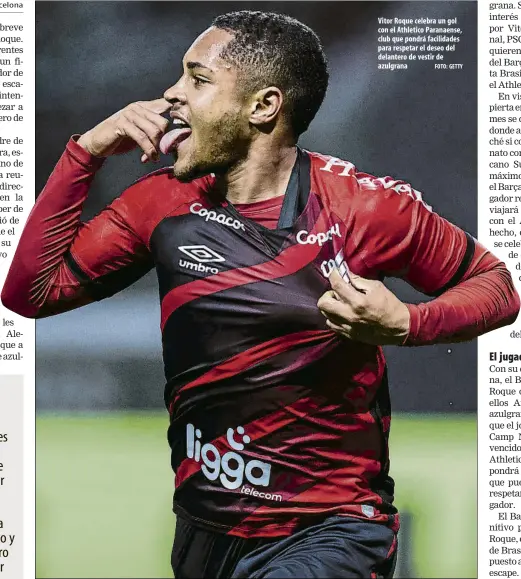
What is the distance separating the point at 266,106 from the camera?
1.44 metres

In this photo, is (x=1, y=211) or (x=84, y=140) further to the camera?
(x=1, y=211)

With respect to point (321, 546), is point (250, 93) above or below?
above

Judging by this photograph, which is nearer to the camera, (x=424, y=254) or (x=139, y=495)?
(x=424, y=254)

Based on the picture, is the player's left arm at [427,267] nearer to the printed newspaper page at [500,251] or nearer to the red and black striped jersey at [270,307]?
the red and black striped jersey at [270,307]

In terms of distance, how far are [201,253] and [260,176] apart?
0.17 meters

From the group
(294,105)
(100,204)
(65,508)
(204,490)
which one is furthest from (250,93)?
(65,508)

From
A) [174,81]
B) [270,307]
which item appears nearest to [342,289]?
[270,307]

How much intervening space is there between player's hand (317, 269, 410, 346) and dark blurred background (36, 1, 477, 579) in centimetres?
35

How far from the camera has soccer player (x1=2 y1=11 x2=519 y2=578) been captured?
1419mm

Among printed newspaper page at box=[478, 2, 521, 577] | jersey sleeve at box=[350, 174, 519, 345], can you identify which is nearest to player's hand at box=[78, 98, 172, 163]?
jersey sleeve at box=[350, 174, 519, 345]

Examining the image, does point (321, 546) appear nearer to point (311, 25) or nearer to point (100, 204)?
point (100, 204)

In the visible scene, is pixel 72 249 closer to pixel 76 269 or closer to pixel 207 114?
pixel 76 269

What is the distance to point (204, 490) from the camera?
57.3 inches

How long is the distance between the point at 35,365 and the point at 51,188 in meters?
0.40
